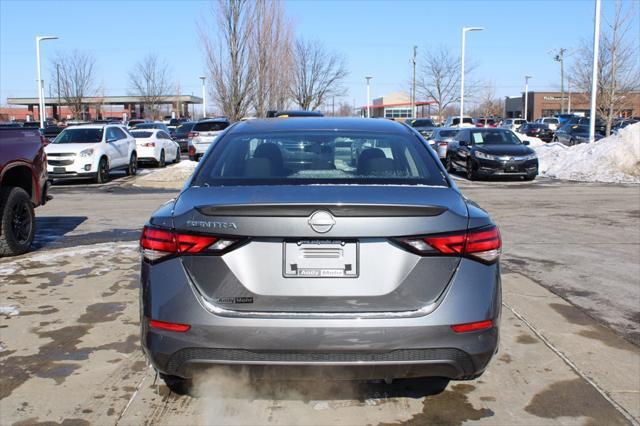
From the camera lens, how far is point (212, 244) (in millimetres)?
3059

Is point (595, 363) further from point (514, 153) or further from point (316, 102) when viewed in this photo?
point (316, 102)

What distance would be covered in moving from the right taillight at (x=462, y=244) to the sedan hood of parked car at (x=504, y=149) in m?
16.3

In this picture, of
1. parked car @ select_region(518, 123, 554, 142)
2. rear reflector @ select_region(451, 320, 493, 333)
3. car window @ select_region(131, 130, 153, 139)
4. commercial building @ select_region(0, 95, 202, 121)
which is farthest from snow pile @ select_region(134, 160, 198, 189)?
commercial building @ select_region(0, 95, 202, 121)

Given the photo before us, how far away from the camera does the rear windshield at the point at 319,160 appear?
3.62 metres

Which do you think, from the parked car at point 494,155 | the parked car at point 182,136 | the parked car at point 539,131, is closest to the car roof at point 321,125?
the parked car at point 494,155

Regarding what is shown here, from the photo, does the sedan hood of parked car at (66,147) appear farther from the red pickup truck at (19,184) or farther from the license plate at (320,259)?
the license plate at (320,259)

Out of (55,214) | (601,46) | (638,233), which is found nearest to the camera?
(638,233)

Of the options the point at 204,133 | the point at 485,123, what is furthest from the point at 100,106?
the point at 204,133

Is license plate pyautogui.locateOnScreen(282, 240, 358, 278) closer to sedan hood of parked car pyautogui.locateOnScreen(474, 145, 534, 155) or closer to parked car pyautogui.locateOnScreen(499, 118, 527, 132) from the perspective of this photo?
sedan hood of parked car pyautogui.locateOnScreen(474, 145, 534, 155)

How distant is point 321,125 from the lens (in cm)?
453

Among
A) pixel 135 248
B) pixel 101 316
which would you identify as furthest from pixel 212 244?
pixel 135 248

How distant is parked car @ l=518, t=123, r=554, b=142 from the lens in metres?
41.6

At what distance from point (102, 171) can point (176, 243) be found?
16.9m

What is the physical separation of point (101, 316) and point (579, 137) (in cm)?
3087
